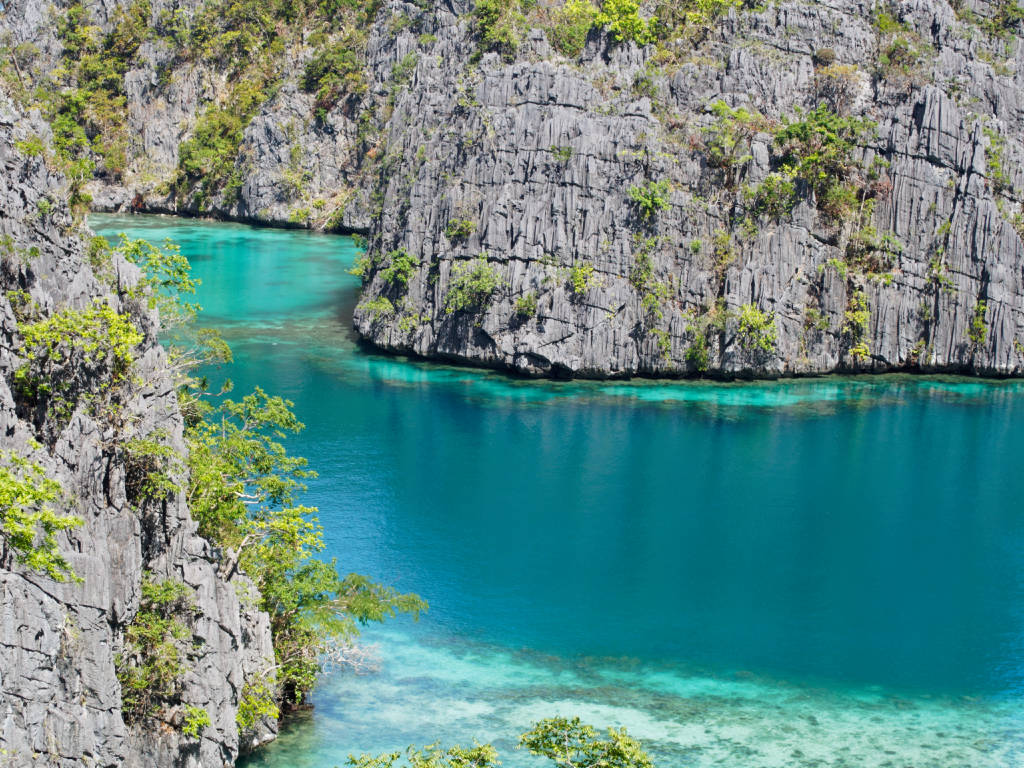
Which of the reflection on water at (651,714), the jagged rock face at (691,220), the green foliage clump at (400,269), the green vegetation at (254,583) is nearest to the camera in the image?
the green vegetation at (254,583)

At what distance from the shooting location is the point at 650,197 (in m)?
58.2

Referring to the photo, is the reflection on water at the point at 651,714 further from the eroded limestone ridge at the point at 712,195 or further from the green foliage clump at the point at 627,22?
the green foliage clump at the point at 627,22

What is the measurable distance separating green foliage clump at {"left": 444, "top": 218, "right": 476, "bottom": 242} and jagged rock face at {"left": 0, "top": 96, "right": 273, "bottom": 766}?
109 feet

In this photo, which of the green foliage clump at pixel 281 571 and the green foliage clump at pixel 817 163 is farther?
the green foliage clump at pixel 817 163

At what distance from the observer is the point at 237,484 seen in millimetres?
27766

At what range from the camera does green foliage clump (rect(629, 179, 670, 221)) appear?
58.0 m

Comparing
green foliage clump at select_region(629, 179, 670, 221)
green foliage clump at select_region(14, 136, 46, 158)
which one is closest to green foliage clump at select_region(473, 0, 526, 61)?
green foliage clump at select_region(629, 179, 670, 221)

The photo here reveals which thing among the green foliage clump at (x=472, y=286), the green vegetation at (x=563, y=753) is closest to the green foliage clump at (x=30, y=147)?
the green vegetation at (x=563, y=753)

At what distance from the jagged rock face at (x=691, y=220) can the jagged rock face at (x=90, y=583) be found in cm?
3342

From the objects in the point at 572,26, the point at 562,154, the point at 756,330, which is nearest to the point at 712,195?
the point at 756,330

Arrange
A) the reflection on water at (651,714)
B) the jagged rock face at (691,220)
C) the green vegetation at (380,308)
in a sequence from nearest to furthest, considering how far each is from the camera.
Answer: the reflection on water at (651,714) → the jagged rock face at (691,220) → the green vegetation at (380,308)

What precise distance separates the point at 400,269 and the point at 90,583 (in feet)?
137

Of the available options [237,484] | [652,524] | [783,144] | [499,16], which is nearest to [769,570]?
[652,524]

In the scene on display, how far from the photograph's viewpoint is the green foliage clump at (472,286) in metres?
58.2
